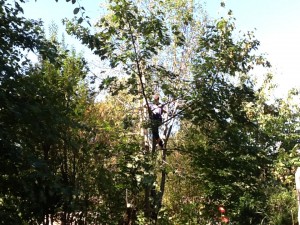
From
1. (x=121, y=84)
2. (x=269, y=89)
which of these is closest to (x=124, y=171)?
(x=121, y=84)

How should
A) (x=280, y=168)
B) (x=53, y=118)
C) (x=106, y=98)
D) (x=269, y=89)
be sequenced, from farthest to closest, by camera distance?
(x=269, y=89) < (x=280, y=168) < (x=106, y=98) < (x=53, y=118)

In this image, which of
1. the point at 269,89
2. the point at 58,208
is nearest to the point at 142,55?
the point at 58,208

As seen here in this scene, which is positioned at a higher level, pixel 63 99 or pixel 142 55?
pixel 142 55

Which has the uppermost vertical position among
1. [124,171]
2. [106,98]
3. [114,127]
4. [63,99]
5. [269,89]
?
[269,89]

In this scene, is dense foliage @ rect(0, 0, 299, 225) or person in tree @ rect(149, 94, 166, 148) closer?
dense foliage @ rect(0, 0, 299, 225)

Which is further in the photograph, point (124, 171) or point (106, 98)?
point (106, 98)

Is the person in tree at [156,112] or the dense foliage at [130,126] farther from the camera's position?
the person in tree at [156,112]

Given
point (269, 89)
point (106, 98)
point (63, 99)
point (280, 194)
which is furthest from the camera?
Result: point (269, 89)

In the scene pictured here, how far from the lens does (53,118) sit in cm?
430

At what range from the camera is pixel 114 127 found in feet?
21.4

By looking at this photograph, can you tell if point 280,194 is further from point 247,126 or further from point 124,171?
point 124,171

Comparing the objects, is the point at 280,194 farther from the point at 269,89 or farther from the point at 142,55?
the point at 142,55

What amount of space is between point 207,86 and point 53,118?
2.70 m

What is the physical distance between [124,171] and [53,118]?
185 cm
